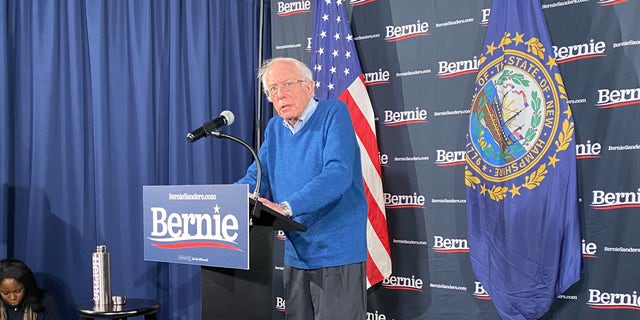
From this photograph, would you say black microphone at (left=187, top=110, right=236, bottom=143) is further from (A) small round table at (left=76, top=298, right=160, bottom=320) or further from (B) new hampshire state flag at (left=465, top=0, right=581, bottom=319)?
(B) new hampshire state flag at (left=465, top=0, right=581, bottom=319)

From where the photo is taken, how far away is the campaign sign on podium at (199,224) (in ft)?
7.21

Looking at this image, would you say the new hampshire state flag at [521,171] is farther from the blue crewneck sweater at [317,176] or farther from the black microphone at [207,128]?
the black microphone at [207,128]

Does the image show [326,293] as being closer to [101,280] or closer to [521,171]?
[521,171]

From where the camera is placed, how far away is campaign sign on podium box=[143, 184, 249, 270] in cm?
220

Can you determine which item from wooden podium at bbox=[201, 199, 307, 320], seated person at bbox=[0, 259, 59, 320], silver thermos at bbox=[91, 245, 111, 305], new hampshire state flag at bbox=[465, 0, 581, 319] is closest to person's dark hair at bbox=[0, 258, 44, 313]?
seated person at bbox=[0, 259, 59, 320]

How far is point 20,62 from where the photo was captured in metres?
3.99

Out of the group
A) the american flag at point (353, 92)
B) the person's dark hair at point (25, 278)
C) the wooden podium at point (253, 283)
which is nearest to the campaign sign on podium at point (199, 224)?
the wooden podium at point (253, 283)

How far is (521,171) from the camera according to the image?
3.46 meters

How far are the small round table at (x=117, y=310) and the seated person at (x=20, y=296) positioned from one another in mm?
325

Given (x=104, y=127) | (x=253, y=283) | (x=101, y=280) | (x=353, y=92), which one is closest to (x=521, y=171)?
(x=353, y=92)

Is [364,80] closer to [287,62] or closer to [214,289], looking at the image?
[287,62]

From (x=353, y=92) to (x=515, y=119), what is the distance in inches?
41.0

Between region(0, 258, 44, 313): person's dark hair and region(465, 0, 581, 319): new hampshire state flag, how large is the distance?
8.02 ft

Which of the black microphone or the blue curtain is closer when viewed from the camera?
the black microphone
